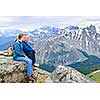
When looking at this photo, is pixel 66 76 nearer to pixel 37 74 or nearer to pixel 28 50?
pixel 37 74

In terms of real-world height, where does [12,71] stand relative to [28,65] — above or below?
below

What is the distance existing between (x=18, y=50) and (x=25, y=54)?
14 cm

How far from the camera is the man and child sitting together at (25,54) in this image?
8141mm

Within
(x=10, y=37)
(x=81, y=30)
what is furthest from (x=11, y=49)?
(x=81, y=30)

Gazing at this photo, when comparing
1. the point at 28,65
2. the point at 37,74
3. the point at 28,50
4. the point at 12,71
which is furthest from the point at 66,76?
the point at 12,71

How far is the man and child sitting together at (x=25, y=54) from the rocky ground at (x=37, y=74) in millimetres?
74

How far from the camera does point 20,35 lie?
820 centimetres

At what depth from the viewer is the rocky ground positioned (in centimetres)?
814

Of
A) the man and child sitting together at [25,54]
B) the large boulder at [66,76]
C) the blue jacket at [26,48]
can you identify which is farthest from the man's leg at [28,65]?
the large boulder at [66,76]

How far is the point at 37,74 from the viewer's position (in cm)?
823

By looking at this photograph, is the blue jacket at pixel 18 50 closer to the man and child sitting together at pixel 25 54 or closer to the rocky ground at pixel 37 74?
the man and child sitting together at pixel 25 54

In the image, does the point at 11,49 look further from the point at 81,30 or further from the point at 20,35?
the point at 81,30
